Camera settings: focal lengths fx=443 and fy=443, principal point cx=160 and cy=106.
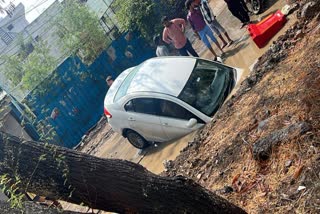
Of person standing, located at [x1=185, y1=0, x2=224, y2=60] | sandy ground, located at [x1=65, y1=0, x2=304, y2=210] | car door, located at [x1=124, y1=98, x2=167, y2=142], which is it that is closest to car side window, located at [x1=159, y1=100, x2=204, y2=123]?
car door, located at [x1=124, y1=98, x2=167, y2=142]

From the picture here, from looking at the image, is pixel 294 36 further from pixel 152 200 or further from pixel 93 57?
pixel 93 57

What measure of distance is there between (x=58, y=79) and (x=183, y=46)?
5.73m

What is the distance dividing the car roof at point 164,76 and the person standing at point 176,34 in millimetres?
2091

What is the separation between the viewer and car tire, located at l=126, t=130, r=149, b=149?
1055 cm

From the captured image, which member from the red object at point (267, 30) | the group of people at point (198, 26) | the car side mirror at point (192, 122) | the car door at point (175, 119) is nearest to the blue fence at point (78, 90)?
the group of people at point (198, 26)

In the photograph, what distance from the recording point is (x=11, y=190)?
3559 millimetres

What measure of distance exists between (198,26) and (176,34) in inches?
31.6

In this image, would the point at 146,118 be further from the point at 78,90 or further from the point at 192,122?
the point at 78,90

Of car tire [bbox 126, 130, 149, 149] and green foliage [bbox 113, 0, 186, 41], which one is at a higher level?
green foliage [bbox 113, 0, 186, 41]

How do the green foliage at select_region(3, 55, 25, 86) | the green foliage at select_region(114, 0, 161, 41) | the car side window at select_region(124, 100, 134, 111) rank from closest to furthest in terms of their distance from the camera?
the car side window at select_region(124, 100, 134, 111) → the green foliage at select_region(114, 0, 161, 41) → the green foliage at select_region(3, 55, 25, 86)

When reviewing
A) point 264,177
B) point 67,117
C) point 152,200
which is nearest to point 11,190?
point 152,200

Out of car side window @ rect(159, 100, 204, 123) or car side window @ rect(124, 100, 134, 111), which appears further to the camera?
car side window @ rect(124, 100, 134, 111)

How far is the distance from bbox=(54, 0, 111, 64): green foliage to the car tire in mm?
7410

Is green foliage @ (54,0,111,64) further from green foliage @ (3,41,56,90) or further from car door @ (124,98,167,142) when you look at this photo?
car door @ (124,98,167,142)
